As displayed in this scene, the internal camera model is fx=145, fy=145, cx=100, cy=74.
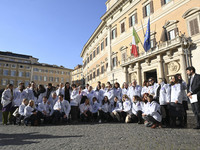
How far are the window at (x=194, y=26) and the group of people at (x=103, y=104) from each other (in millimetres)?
9262

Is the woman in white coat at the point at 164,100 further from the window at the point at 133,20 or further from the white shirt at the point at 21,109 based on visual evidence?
the window at the point at 133,20

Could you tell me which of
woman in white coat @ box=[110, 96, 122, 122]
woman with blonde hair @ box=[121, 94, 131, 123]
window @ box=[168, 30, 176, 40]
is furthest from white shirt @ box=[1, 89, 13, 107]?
window @ box=[168, 30, 176, 40]

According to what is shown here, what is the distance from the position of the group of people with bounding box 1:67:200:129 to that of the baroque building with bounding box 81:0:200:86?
28.1 ft

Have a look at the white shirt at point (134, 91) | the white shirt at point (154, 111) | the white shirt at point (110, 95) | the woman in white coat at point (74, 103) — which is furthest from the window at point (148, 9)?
Result: the white shirt at point (154, 111)

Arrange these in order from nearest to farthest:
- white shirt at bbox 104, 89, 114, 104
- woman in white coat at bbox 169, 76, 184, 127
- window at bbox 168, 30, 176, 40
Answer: woman in white coat at bbox 169, 76, 184, 127 → white shirt at bbox 104, 89, 114, 104 → window at bbox 168, 30, 176, 40

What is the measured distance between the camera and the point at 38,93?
813 centimetres

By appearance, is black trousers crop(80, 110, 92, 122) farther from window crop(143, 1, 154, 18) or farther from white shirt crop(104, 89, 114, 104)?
window crop(143, 1, 154, 18)

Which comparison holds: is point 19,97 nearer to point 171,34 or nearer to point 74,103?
point 74,103

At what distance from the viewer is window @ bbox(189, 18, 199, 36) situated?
13.1 meters

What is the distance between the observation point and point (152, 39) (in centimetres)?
1725

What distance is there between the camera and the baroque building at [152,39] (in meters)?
13.5

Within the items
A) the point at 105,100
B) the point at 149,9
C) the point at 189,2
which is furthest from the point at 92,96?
the point at 149,9

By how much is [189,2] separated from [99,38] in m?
18.2

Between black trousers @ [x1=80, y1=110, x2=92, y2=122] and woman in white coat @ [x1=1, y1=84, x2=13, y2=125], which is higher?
woman in white coat @ [x1=1, y1=84, x2=13, y2=125]
